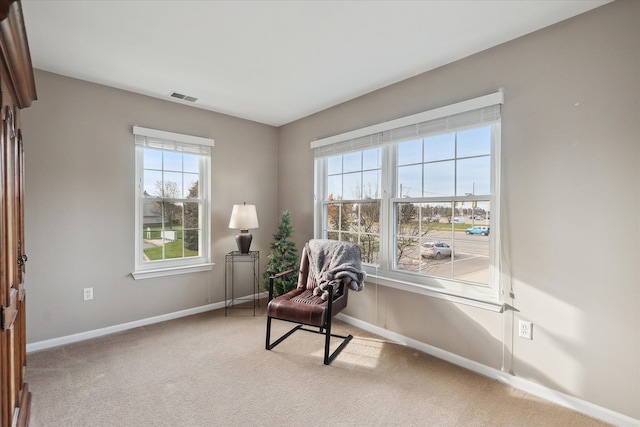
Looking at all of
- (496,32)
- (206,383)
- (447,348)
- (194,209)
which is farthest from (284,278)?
(496,32)

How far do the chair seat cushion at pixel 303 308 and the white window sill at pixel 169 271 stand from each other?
55.2 inches

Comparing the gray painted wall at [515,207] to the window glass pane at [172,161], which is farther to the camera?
the window glass pane at [172,161]

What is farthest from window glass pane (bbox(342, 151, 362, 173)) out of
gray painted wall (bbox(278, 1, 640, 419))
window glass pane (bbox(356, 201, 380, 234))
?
gray painted wall (bbox(278, 1, 640, 419))

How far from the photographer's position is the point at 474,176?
2537mm

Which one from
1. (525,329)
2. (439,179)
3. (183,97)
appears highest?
(183,97)

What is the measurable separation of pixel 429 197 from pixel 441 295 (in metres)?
0.87

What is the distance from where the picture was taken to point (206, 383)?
2258 mm

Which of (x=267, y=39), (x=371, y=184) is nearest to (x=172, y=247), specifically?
(x=371, y=184)

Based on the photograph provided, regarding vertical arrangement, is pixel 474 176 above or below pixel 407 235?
above

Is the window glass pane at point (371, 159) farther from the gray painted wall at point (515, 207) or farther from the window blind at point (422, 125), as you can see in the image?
the gray painted wall at point (515, 207)

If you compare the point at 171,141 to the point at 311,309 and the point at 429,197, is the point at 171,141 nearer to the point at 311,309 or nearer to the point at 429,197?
the point at 311,309

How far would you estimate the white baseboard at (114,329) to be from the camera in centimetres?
276

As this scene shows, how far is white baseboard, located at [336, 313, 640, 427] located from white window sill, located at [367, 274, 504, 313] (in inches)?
18.1

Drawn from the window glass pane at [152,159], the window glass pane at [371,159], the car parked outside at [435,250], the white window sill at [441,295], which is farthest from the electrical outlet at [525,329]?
the window glass pane at [152,159]
